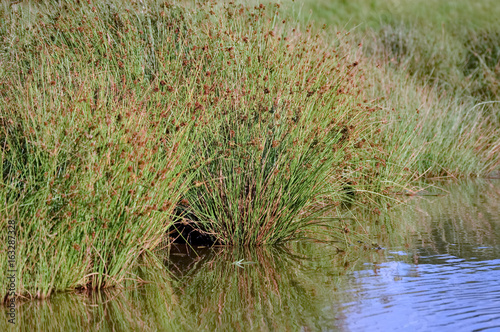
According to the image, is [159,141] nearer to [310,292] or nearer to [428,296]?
[310,292]

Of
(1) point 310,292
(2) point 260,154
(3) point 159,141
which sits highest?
(3) point 159,141

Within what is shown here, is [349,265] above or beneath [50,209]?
beneath

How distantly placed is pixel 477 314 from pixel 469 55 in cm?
971

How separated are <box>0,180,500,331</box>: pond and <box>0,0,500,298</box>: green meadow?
20 centimetres

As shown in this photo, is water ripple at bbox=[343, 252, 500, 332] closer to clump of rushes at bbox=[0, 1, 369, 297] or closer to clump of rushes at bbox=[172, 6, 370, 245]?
clump of rushes at bbox=[172, 6, 370, 245]

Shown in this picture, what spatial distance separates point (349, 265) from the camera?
15.0 ft

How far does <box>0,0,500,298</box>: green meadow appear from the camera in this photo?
3.81 m

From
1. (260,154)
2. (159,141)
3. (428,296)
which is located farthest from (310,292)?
(159,141)

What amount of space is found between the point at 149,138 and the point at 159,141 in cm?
10

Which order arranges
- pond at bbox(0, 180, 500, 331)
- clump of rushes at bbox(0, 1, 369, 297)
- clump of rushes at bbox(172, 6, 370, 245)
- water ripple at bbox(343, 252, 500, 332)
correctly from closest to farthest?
water ripple at bbox(343, 252, 500, 332)
pond at bbox(0, 180, 500, 331)
clump of rushes at bbox(0, 1, 369, 297)
clump of rushes at bbox(172, 6, 370, 245)

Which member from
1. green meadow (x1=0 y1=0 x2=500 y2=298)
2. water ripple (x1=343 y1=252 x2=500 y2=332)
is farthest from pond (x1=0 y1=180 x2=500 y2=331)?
green meadow (x1=0 y1=0 x2=500 y2=298)

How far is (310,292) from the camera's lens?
13.2ft

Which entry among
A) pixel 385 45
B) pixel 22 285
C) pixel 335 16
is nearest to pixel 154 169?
pixel 22 285

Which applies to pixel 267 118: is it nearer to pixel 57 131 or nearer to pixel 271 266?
pixel 271 266
